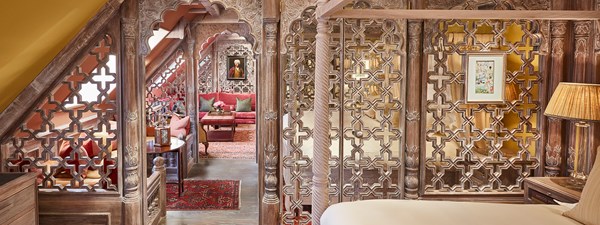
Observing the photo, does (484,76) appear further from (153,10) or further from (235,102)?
(235,102)

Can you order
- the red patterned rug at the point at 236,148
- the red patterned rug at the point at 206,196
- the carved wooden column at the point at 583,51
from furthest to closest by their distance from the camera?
the red patterned rug at the point at 236,148
the red patterned rug at the point at 206,196
the carved wooden column at the point at 583,51

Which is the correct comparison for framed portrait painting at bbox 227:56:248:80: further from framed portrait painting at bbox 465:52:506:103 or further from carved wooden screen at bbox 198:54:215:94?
framed portrait painting at bbox 465:52:506:103

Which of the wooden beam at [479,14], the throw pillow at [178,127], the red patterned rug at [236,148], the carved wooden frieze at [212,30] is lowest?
the red patterned rug at [236,148]

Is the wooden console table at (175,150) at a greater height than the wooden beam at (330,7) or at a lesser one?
lesser

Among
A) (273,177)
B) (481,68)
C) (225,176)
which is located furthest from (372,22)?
(225,176)

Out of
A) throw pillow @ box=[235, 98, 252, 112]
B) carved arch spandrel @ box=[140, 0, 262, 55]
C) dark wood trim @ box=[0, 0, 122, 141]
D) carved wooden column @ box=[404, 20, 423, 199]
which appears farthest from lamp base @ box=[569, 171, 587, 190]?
throw pillow @ box=[235, 98, 252, 112]

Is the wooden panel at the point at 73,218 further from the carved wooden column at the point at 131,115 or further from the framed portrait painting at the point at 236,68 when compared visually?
the framed portrait painting at the point at 236,68

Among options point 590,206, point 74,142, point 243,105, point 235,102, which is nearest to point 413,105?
point 590,206

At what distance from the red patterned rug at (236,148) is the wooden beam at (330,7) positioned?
5563 mm

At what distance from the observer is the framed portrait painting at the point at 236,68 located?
1225 centimetres

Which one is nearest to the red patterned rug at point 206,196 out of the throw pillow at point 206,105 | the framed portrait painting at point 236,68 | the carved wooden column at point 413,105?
the carved wooden column at point 413,105

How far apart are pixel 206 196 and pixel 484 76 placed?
3.32 metres

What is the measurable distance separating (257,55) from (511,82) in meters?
2.13

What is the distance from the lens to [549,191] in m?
3.26
